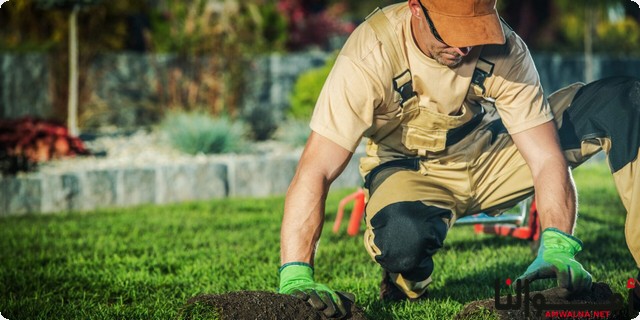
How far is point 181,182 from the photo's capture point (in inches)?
316

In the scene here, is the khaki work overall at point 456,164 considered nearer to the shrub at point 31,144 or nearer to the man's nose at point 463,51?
the man's nose at point 463,51

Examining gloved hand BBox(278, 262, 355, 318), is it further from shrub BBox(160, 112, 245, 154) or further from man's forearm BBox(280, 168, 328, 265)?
shrub BBox(160, 112, 245, 154)

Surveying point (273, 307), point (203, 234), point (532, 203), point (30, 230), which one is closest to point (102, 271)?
point (203, 234)

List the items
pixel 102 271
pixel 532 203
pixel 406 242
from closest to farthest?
pixel 406 242
pixel 102 271
pixel 532 203

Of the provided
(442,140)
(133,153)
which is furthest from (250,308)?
(133,153)

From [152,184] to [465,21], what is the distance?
4714 mm

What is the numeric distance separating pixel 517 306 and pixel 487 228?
2.12 meters

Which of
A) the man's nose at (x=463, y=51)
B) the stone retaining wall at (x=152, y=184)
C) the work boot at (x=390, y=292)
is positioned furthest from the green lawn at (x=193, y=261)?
the man's nose at (x=463, y=51)

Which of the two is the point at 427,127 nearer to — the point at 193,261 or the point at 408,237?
the point at 408,237

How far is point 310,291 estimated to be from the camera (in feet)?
11.0

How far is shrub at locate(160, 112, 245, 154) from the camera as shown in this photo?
28.9ft

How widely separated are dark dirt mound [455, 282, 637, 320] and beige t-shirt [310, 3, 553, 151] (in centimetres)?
80

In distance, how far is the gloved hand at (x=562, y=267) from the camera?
3486 millimetres

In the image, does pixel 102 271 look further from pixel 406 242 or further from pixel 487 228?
pixel 487 228
